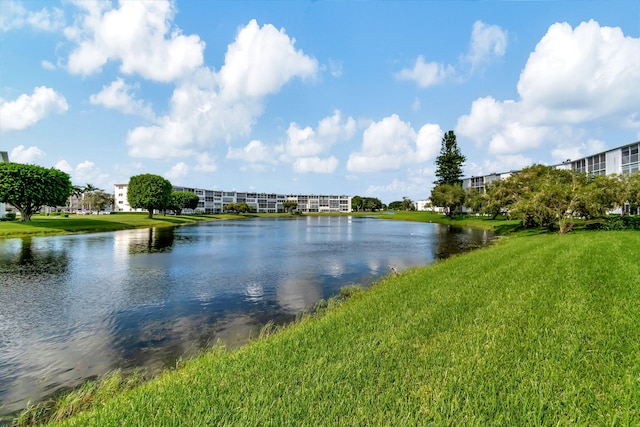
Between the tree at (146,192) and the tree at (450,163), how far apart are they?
91.2 meters

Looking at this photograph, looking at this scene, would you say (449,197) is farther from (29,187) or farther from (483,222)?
(29,187)

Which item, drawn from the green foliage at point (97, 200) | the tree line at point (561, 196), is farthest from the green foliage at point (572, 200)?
the green foliage at point (97, 200)

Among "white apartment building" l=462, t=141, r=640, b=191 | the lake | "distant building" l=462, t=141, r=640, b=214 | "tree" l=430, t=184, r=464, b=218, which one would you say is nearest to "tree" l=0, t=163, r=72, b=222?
the lake

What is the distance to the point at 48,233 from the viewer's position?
4781cm

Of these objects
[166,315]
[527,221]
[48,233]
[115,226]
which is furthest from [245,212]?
[166,315]

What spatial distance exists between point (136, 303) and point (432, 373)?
14.7 metres

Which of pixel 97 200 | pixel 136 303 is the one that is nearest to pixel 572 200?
pixel 136 303

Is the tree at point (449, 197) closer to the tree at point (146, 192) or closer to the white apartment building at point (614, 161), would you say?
the white apartment building at point (614, 161)

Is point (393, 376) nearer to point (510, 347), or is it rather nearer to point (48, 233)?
point (510, 347)

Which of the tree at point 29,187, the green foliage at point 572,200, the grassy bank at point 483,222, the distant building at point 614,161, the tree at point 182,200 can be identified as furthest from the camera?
the tree at point 182,200

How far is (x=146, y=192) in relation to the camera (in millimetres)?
85312

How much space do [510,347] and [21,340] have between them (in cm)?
1538

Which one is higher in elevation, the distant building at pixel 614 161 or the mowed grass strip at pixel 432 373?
the distant building at pixel 614 161

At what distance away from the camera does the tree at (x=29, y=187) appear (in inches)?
2029
